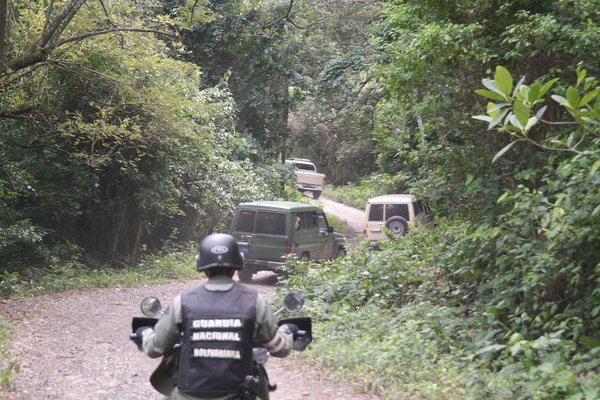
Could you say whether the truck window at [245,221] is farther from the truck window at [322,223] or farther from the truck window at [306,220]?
the truck window at [322,223]

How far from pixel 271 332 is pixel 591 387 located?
11.1 feet

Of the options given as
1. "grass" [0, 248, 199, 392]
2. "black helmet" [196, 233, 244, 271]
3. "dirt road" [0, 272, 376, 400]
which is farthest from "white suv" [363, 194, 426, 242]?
"black helmet" [196, 233, 244, 271]

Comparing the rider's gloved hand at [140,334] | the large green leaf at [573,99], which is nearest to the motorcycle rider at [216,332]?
the rider's gloved hand at [140,334]

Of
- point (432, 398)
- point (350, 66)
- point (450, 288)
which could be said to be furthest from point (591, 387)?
point (350, 66)

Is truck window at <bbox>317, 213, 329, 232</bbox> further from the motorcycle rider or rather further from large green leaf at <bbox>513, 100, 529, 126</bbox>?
the motorcycle rider

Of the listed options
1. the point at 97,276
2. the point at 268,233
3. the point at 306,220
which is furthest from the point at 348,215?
the point at 97,276

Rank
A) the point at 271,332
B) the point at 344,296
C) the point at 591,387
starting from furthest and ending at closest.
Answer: the point at 344,296 → the point at 591,387 → the point at 271,332

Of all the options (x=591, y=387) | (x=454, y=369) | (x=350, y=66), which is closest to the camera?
(x=591, y=387)

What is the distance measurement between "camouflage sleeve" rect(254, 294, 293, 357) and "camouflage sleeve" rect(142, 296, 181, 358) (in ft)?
1.41

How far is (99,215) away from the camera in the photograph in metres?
21.4

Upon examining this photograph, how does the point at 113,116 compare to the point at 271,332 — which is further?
the point at 113,116

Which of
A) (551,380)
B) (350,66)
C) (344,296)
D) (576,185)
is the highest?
(350,66)

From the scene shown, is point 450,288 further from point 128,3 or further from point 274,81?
point 274,81

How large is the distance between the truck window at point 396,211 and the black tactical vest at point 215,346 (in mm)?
20746
